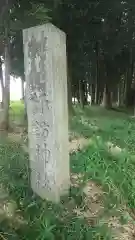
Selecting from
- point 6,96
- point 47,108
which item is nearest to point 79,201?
point 47,108

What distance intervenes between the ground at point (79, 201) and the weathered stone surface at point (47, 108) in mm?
299

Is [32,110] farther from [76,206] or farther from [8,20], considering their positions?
[8,20]

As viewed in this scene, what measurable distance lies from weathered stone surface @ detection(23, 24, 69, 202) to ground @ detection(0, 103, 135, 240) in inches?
11.8

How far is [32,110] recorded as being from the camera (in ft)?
14.3

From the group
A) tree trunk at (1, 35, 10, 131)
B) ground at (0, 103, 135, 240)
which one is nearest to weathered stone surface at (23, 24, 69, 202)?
ground at (0, 103, 135, 240)

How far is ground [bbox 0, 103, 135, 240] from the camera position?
3561 mm

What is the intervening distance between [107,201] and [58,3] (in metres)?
9.08

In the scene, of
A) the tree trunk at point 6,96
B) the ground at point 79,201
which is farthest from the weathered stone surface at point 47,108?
the tree trunk at point 6,96

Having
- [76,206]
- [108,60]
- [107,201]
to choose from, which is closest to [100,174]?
[107,201]

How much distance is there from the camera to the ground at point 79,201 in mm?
3561

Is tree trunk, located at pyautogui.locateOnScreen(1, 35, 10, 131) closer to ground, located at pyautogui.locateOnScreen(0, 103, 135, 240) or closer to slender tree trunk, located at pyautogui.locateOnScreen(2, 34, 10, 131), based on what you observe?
slender tree trunk, located at pyautogui.locateOnScreen(2, 34, 10, 131)

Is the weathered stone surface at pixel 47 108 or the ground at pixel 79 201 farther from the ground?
the weathered stone surface at pixel 47 108

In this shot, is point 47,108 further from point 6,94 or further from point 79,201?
point 6,94

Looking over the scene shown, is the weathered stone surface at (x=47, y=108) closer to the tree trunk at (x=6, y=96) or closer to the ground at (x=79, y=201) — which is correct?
the ground at (x=79, y=201)
